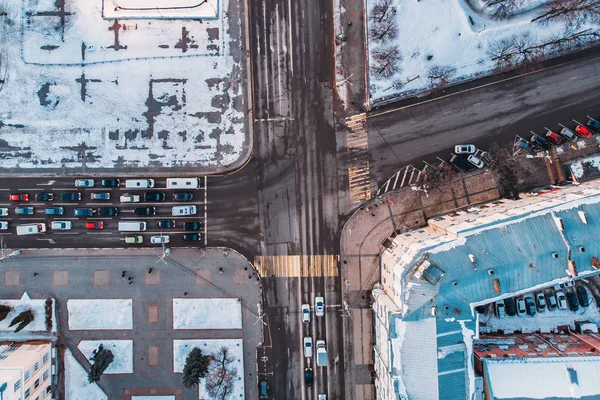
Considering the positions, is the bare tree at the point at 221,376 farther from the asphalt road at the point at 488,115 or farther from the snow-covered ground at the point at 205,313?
the asphalt road at the point at 488,115

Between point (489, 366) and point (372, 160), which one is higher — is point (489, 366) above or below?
below

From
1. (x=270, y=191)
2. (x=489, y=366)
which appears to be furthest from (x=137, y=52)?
(x=489, y=366)

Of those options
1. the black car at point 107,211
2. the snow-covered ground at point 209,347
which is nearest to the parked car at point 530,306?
the snow-covered ground at point 209,347

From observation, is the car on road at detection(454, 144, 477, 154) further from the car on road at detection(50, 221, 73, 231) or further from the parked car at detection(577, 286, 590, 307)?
the car on road at detection(50, 221, 73, 231)

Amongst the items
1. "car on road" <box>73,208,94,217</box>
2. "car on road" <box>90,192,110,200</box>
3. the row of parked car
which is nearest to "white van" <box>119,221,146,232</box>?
"car on road" <box>90,192,110,200</box>

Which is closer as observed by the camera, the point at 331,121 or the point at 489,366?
the point at 489,366

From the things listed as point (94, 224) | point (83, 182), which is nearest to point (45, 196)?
point (83, 182)

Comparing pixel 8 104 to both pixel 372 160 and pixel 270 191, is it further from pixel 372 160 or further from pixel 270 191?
pixel 372 160
